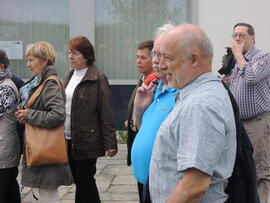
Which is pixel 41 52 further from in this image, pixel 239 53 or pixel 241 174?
pixel 241 174

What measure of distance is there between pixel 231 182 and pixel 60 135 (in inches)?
86.9

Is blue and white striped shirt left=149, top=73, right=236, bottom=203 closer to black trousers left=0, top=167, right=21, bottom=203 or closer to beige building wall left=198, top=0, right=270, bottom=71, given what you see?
black trousers left=0, top=167, right=21, bottom=203

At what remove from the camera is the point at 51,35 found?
9805 mm

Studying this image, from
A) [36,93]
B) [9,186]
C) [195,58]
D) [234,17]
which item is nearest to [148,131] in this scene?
[195,58]

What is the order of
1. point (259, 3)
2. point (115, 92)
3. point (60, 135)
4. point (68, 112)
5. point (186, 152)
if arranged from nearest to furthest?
point (186, 152) → point (60, 135) → point (68, 112) → point (259, 3) → point (115, 92)

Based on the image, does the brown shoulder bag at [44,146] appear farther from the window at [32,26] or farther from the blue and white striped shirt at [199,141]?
the window at [32,26]

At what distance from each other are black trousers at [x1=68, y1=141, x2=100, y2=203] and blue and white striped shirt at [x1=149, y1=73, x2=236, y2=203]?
2418 mm

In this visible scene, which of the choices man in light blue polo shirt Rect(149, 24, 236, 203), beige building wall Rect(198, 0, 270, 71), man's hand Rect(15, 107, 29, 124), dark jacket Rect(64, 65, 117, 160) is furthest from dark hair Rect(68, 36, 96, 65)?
A: beige building wall Rect(198, 0, 270, 71)

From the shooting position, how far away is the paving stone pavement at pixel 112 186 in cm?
576

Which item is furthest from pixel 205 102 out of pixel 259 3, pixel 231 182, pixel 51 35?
pixel 51 35

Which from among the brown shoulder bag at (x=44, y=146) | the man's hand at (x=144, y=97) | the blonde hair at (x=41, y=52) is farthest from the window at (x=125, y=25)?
the man's hand at (x=144, y=97)

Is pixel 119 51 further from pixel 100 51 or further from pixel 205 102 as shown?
pixel 205 102

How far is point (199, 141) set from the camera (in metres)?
2.13

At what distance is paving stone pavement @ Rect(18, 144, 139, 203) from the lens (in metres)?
5.76
